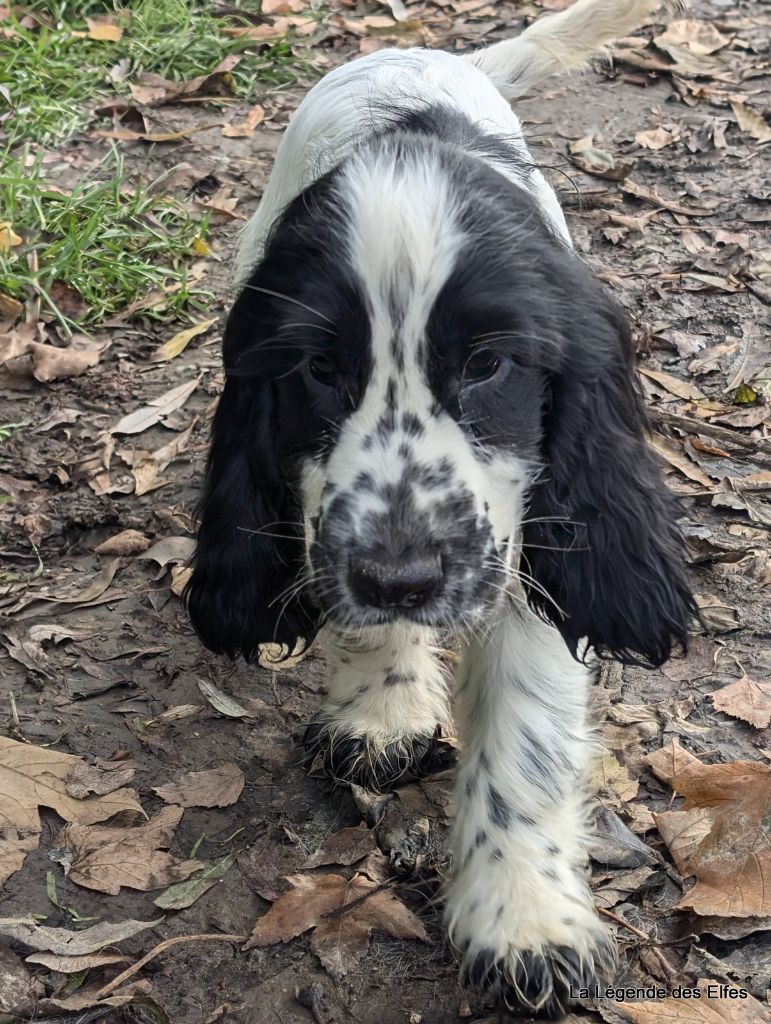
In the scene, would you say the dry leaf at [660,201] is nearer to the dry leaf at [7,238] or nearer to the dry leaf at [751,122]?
the dry leaf at [751,122]

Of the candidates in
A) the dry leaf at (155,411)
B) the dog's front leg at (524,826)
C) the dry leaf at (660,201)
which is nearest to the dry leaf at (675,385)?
the dry leaf at (660,201)

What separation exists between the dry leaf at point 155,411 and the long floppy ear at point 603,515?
2.37m

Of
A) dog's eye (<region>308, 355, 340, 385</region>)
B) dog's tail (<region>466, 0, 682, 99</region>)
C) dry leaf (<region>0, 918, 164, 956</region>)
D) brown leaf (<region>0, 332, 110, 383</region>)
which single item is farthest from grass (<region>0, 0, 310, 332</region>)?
dry leaf (<region>0, 918, 164, 956</region>)

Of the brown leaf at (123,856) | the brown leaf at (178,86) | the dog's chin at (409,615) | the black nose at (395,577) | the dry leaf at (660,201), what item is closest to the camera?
the black nose at (395,577)

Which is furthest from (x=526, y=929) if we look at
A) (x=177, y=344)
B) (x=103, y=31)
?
(x=103, y=31)

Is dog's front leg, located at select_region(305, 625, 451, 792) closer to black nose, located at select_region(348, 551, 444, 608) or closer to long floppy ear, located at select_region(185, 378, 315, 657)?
long floppy ear, located at select_region(185, 378, 315, 657)

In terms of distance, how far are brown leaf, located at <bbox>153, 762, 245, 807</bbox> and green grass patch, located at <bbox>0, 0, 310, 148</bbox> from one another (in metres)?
4.34

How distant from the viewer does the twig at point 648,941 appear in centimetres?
289

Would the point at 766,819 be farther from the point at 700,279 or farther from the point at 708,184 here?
the point at 708,184

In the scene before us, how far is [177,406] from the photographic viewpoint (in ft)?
17.0

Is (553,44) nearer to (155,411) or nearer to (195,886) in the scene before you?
(155,411)

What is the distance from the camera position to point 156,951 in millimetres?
3006

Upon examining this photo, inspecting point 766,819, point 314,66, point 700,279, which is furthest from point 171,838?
point 314,66

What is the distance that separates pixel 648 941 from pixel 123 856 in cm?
134
